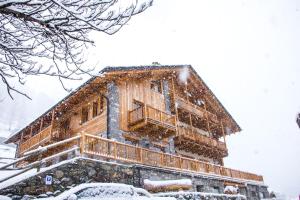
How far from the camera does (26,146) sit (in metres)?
24.1

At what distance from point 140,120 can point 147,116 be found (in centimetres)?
54

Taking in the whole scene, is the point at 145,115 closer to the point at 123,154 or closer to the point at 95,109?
the point at 123,154

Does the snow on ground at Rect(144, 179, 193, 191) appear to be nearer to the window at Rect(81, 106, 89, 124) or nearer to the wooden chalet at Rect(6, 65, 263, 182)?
the wooden chalet at Rect(6, 65, 263, 182)

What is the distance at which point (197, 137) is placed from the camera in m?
22.2

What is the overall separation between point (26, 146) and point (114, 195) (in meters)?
18.9

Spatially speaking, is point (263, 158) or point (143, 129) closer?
point (143, 129)

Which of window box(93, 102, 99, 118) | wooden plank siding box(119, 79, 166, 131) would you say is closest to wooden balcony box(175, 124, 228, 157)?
wooden plank siding box(119, 79, 166, 131)

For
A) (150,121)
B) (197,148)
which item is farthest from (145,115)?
(197,148)

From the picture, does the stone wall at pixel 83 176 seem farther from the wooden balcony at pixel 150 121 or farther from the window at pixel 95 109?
the window at pixel 95 109

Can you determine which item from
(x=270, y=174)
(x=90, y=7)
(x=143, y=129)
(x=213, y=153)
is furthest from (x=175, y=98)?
(x=270, y=174)

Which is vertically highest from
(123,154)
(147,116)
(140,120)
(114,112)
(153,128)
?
(114,112)

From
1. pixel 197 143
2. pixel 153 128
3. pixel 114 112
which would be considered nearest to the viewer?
pixel 114 112

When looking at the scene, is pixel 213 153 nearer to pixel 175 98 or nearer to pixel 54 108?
pixel 175 98

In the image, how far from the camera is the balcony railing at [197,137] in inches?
819
